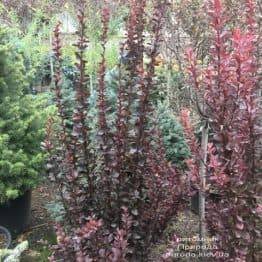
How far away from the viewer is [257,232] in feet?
8.72

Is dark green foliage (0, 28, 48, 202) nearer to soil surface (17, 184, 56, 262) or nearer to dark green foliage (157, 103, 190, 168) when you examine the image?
soil surface (17, 184, 56, 262)

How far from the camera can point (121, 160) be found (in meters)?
2.75

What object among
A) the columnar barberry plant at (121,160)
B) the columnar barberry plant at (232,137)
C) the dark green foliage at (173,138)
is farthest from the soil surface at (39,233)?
the columnar barberry plant at (232,137)

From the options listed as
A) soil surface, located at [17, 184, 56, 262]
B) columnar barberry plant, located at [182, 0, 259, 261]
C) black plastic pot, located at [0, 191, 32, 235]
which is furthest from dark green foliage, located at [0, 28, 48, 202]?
columnar barberry plant, located at [182, 0, 259, 261]

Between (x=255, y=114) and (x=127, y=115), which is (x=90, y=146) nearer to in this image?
(x=127, y=115)

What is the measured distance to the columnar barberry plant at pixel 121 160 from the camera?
2691mm

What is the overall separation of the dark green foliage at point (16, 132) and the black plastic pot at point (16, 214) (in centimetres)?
23

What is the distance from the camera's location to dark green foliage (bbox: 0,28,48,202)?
3664mm

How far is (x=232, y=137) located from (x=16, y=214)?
2374 millimetres

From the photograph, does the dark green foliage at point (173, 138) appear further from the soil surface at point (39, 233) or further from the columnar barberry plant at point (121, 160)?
the columnar barberry plant at point (121, 160)

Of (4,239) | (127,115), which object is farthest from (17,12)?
(127,115)

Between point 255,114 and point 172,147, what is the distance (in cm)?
243

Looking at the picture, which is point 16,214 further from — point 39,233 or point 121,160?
point 121,160

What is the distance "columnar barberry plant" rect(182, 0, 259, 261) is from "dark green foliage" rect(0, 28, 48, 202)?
1.65 metres
